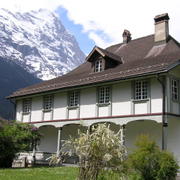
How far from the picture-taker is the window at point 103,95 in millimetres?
22375

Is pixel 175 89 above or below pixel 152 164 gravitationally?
above

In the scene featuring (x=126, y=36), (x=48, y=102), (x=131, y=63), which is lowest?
(x=48, y=102)

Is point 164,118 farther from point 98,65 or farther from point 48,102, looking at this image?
point 48,102

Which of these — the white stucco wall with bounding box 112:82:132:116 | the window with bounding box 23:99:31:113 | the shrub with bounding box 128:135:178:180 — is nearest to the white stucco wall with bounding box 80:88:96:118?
the white stucco wall with bounding box 112:82:132:116

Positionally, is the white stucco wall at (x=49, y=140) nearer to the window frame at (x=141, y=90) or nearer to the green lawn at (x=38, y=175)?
the window frame at (x=141, y=90)

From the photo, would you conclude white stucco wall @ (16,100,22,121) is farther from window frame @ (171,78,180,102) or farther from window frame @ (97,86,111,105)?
window frame @ (171,78,180,102)

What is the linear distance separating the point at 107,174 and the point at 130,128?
1259cm

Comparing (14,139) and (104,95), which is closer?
(14,139)

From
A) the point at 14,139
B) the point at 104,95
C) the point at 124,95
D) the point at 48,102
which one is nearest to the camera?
the point at 14,139

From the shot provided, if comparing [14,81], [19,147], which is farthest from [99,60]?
[14,81]

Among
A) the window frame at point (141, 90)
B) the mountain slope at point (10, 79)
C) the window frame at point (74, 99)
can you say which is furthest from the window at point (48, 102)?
the mountain slope at point (10, 79)

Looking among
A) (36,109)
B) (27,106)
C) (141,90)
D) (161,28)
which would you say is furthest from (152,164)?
(27,106)

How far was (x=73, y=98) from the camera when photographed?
24891mm

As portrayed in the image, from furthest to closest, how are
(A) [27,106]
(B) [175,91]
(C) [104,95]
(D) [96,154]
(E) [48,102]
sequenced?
(A) [27,106], (E) [48,102], (C) [104,95], (B) [175,91], (D) [96,154]
